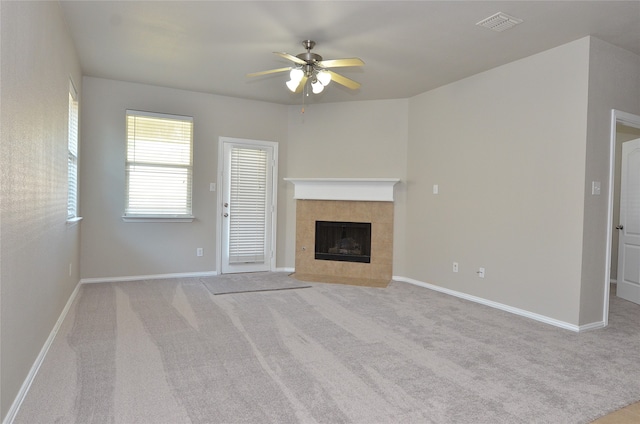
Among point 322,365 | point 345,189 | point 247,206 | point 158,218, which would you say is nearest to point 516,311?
point 322,365

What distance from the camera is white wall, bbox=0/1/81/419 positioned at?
73.0 inches

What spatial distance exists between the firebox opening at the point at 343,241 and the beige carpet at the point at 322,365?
5.44ft

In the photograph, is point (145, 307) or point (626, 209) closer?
point (145, 307)

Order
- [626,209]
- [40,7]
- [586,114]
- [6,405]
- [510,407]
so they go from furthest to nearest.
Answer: [626,209] < [586,114] < [40,7] < [510,407] < [6,405]

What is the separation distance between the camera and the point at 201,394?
7.28 ft

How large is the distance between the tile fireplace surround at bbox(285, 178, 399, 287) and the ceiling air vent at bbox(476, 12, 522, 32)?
2.49 meters

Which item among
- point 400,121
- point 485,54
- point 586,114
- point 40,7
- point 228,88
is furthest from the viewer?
point 400,121

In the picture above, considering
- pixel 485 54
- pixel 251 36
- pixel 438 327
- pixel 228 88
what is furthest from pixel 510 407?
pixel 228 88

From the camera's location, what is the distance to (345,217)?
5844 millimetres

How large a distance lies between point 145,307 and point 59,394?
1.77 metres

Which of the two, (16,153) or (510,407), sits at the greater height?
(16,153)

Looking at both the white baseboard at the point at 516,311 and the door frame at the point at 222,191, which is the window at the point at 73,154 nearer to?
the door frame at the point at 222,191

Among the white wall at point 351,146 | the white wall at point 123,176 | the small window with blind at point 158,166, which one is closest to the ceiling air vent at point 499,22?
the white wall at point 351,146

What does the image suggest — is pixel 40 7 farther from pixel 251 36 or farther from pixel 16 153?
pixel 251 36
